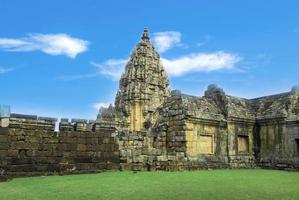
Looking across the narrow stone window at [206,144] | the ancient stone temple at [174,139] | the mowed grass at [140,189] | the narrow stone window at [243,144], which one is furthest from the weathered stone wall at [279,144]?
the mowed grass at [140,189]

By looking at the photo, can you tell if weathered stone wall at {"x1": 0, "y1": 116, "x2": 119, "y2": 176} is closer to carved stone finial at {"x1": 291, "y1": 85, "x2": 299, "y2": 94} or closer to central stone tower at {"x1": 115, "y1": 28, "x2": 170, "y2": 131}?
carved stone finial at {"x1": 291, "y1": 85, "x2": 299, "y2": 94}

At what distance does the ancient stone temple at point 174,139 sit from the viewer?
13703 millimetres

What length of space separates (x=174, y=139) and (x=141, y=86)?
16.9 m

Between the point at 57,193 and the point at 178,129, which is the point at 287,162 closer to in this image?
the point at 178,129

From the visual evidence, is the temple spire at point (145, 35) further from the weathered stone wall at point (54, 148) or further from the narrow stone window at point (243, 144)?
the weathered stone wall at point (54, 148)

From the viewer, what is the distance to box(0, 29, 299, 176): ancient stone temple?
1370 cm

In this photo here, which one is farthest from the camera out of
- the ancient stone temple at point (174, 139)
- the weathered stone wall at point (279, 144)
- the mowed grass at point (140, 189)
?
the weathered stone wall at point (279, 144)

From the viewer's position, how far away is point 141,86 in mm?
34750

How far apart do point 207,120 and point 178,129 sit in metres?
1.61

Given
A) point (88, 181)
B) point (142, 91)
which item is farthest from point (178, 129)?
point (142, 91)

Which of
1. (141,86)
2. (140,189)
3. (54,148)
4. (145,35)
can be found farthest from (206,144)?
(145,35)

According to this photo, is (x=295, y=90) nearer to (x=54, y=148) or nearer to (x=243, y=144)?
(x=243, y=144)

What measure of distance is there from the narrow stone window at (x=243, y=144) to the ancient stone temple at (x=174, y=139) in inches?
2.0

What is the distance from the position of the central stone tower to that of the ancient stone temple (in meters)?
13.1
